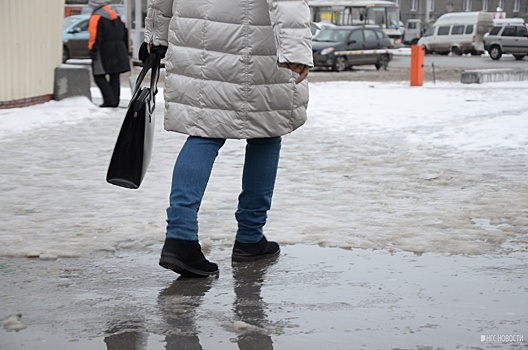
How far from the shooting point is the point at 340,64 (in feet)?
95.9

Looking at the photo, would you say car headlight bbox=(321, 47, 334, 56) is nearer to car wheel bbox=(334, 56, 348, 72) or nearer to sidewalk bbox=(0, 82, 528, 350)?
car wheel bbox=(334, 56, 348, 72)

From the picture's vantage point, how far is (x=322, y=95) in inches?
654

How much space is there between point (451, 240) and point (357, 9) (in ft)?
137

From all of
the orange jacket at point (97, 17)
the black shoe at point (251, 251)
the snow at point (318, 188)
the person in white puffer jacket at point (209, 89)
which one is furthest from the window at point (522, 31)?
the person in white puffer jacket at point (209, 89)

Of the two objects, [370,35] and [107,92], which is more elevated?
[107,92]

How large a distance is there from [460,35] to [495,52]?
5830 millimetres

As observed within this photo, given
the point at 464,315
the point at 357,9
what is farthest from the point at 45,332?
the point at 357,9

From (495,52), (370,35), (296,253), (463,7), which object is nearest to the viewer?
(296,253)

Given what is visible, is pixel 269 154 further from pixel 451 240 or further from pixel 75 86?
pixel 75 86

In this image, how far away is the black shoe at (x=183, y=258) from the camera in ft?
13.6

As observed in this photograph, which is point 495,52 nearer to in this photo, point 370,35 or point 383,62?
point 370,35

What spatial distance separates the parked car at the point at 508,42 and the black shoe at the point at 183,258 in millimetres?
39399

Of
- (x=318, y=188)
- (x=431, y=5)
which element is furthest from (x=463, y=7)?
(x=318, y=188)

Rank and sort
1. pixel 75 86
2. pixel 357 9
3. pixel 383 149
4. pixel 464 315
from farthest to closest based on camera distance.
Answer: pixel 357 9, pixel 75 86, pixel 383 149, pixel 464 315
